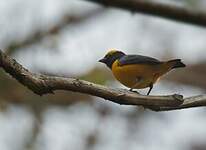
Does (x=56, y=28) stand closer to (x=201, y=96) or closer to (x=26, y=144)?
(x=26, y=144)

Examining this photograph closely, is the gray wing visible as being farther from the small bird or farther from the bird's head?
the bird's head

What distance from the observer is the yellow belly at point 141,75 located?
2344mm

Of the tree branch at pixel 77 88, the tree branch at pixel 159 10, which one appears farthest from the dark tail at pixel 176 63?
the tree branch at pixel 159 10

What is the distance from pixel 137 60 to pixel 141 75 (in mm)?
85

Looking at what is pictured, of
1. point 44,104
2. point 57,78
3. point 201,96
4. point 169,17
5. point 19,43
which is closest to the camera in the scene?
point 57,78

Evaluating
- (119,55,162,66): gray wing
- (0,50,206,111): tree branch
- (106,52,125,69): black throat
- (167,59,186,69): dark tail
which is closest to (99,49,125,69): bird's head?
(106,52,125,69): black throat

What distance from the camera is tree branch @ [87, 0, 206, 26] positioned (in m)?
2.91

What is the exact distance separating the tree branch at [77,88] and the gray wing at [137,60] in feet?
1.85

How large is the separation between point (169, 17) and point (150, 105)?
1.24 meters

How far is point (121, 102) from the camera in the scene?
5.73 feet

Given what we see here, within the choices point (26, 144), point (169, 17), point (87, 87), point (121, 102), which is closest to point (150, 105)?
point (121, 102)

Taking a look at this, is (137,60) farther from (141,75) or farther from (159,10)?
(159,10)

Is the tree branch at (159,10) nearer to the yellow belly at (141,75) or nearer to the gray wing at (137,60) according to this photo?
the gray wing at (137,60)

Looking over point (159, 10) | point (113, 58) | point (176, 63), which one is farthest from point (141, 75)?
point (159, 10)
